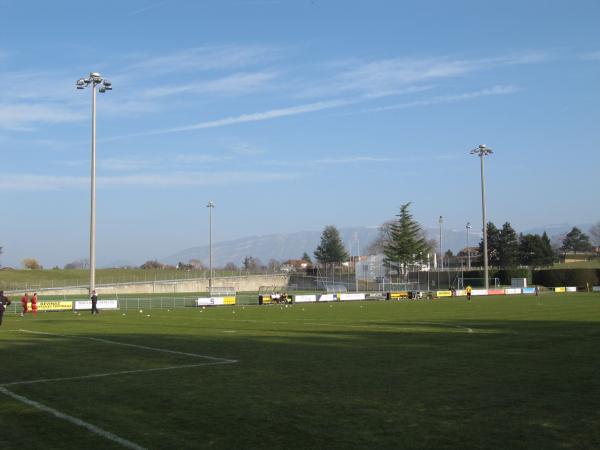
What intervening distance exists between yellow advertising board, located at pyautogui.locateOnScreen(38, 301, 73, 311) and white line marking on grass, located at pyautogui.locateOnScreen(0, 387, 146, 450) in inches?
1455

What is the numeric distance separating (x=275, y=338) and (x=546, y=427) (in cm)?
1509

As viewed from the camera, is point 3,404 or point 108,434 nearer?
point 108,434

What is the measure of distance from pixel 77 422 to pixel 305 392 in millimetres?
4217

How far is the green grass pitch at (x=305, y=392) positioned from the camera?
873cm

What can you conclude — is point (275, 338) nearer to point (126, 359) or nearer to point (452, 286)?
point (126, 359)

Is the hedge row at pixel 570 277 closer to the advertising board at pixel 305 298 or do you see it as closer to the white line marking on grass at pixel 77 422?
the advertising board at pixel 305 298

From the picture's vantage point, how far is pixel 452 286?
307 feet

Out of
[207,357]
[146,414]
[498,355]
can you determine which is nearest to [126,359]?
[207,357]

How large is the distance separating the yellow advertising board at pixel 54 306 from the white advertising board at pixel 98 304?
1.04 m

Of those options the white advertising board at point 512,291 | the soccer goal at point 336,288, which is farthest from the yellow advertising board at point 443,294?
the soccer goal at point 336,288

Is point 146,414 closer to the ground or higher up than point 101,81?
closer to the ground

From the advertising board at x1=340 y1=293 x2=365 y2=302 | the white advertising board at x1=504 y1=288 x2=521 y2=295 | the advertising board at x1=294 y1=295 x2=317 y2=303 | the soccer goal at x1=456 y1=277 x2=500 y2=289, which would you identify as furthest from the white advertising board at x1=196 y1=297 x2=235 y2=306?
the soccer goal at x1=456 y1=277 x2=500 y2=289

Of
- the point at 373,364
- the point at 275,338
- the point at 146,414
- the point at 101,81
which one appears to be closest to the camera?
the point at 146,414

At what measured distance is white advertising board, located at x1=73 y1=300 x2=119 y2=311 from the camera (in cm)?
4780
